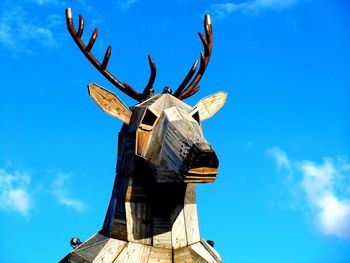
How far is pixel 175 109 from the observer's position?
496 centimetres

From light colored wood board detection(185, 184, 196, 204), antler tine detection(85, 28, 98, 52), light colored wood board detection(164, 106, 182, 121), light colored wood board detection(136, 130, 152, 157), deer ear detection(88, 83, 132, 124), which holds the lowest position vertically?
light colored wood board detection(185, 184, 196, 204)

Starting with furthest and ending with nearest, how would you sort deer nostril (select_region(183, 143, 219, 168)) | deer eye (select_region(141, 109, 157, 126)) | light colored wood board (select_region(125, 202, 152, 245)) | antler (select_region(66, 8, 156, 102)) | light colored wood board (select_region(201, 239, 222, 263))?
antler (select_region(66, 8, 156, 102)) → light colored wood board (select_region(201, 239, 222, 263)) → deer eye (select_region(141, 109, 157, 126)) → light colored wood board (select_region(125, 202, 152, 245)) → deer nostril (select_region(183, 143, 219, 168))

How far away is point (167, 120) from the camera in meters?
4.73

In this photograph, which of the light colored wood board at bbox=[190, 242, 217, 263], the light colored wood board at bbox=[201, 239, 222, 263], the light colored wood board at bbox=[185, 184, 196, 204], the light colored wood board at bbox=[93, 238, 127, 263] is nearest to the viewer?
the light colored wood board at bbox=[93, 238, 127, 263]

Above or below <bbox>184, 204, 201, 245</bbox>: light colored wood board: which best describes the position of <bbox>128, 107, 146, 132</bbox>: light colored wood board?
above

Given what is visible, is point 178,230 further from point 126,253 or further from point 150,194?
point 126,253

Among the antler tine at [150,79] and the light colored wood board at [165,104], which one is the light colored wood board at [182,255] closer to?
the light colored wood board at [165,104]

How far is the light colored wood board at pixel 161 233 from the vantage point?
4875 mm

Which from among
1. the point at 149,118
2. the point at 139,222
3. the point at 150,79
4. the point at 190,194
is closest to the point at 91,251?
the point at 139,222

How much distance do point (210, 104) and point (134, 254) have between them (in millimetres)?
2247

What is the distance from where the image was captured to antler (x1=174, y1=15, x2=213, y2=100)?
5949 millimetres

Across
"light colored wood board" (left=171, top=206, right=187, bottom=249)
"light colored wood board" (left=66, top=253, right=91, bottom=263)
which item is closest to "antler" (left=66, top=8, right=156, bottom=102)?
"light colored wood board" (left=171, top=206, right=187, bottom=249)

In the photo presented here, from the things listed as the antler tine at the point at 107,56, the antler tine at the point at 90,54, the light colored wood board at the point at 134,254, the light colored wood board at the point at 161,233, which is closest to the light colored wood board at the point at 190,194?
the light colored wood board at the point at 161,233

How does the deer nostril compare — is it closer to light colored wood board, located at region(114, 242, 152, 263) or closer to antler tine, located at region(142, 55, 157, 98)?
light colored wood board, located at region(114, 242, 152, 263)
